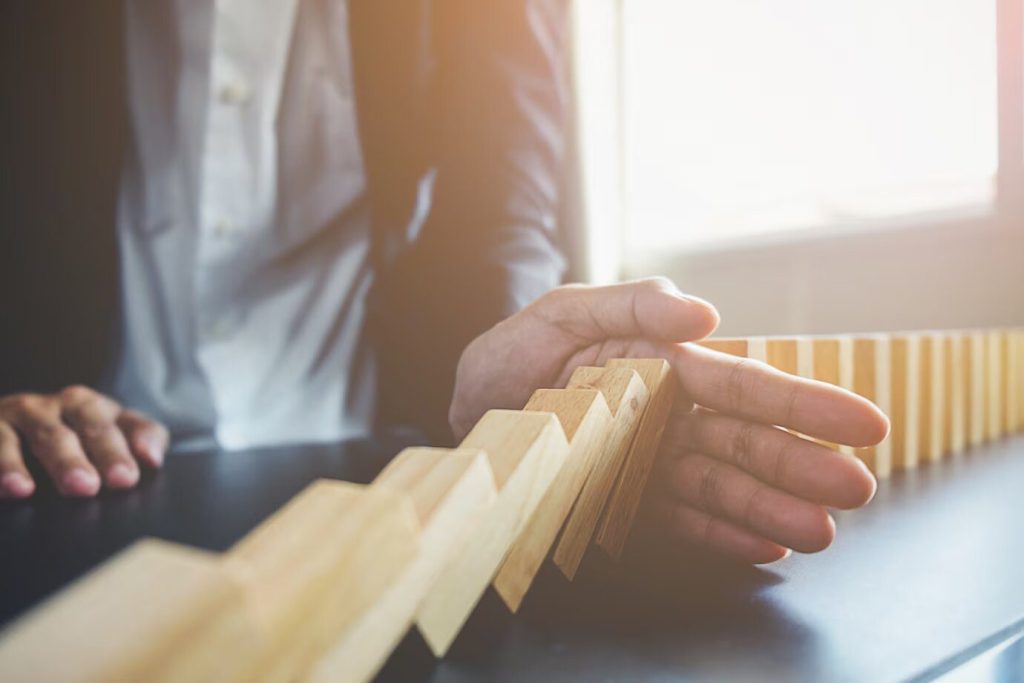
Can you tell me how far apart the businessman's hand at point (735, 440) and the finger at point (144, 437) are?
1.72 ft

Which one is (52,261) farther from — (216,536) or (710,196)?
(710,196)

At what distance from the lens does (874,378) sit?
658mm

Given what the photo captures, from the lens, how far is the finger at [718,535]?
371 millimetres

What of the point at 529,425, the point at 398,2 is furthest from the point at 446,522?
the point at 398,2

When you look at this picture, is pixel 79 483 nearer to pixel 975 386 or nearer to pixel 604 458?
pixel 604 458

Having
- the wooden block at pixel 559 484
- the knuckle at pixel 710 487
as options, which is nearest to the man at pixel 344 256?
the knuckle at pixel 710 487

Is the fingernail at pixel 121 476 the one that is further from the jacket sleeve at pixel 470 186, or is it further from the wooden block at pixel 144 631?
the jacket sleeve at pixel 470 186

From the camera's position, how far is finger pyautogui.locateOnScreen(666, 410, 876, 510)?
13.8 inches

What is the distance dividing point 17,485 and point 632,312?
1.90 feet

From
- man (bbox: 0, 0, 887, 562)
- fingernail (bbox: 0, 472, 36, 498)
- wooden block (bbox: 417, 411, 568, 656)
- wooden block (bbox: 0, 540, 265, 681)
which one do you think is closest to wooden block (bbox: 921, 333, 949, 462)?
man (bbox: 0, 0, 887, 562)

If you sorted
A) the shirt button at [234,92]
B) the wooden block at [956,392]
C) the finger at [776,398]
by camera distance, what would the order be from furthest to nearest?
the shirt button at [234,92], the wooden block at [956,392], the finger at [776,398]

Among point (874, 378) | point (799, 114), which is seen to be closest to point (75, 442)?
point (874, 378)

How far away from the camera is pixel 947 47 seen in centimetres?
129

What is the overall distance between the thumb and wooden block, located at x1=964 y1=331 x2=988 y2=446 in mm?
537
